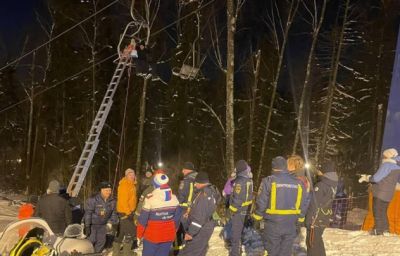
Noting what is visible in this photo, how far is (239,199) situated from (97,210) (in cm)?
256

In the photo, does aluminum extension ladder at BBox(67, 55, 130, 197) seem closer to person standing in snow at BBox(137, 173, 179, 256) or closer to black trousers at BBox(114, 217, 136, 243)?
black trousers at BBox(114, 217, 136, 243)

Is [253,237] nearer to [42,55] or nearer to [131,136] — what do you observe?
[131,136]

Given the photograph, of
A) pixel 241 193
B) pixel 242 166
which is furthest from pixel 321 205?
pixel 242 166

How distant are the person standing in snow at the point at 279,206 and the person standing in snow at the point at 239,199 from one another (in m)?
1.38

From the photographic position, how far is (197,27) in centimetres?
2441

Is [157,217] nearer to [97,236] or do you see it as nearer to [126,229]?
[97,236]

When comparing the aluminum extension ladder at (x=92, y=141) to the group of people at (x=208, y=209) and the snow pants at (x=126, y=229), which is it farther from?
the snow pants at (x=126, y=229)

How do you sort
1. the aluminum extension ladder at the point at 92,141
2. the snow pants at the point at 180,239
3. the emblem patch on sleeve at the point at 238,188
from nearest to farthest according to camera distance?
the emblem patch on sleeve at the point at 238,188
the snow pants at the point at 180,239
the aluminum extension ladder at the point at 92,141

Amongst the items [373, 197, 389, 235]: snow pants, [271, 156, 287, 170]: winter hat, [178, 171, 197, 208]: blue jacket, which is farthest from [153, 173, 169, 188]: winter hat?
[373, 197, 389, 235]: snow pants

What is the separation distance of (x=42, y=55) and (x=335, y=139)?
19998 millimetres

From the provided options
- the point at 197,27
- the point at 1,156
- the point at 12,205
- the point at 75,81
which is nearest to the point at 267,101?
the point at 197,27

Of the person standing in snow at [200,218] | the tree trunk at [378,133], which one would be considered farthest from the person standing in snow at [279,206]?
the tree trunk at [378,133]

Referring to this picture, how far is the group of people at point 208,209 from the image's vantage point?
266 inches

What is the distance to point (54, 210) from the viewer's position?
835cm
